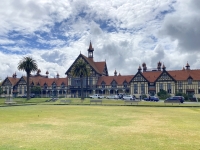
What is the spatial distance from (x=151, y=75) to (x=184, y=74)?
11.5 m

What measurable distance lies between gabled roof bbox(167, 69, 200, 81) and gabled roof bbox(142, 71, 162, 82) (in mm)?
4720

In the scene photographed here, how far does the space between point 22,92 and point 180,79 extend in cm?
6669

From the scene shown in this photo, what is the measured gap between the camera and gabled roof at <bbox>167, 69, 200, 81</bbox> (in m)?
77.1

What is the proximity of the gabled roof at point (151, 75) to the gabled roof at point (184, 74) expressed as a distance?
15.5 feet

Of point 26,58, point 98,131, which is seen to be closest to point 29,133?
point 98,131

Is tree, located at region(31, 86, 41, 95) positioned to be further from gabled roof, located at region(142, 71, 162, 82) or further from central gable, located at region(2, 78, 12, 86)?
gabled roof, located at region(142, 71, 162, 82)

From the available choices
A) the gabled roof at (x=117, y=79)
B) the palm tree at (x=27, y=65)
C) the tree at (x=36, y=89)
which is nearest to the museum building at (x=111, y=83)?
the gabled roof at (x=117, y=79)

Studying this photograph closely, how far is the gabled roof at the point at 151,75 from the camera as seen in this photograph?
274ft

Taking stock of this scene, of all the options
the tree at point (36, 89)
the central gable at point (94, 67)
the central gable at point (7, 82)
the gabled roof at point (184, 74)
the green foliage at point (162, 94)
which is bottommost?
the green foliage at point (162, 94)

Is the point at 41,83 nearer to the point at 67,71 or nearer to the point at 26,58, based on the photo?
the point at 67,71

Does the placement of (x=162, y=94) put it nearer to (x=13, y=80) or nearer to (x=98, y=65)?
(x=98, y=65)

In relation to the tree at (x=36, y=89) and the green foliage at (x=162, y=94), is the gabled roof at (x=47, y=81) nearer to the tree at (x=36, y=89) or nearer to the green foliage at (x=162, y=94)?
the tree at (x=36, y=89)

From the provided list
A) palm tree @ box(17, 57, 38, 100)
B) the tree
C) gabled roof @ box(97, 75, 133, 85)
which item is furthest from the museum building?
palm tree @ box(17, 57, 38, 100)

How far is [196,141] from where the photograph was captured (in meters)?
11.8
